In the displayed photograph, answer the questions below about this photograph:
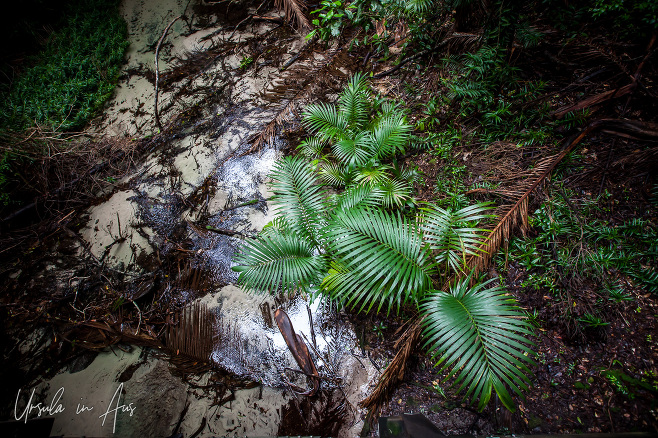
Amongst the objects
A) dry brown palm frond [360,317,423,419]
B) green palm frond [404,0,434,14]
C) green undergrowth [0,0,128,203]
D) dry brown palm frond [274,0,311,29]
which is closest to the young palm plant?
dry brown palm frond [360,317,423,419]

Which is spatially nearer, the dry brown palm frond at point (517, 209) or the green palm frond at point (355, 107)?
the dry brown palm frond at point (517, 209)

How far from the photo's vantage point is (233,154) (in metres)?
3.18

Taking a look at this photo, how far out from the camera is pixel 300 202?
209 centimetres

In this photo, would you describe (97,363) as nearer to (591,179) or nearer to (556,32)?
(591,179)

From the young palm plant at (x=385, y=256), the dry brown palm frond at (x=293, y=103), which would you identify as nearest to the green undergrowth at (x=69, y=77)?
the dry brown palm frond at (x=293, y=103)

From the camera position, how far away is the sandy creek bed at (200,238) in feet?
5.94

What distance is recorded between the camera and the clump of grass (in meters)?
3.76

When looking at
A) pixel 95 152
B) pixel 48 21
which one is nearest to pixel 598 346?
pixel 95 152

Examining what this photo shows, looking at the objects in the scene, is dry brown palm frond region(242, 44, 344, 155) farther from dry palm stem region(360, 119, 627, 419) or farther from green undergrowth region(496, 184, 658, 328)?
green undergrowth region(496, 184, 658, 328)

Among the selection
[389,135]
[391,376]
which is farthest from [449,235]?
[389,135]

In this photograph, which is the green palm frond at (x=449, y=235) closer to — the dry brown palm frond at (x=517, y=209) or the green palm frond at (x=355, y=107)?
the dry brown palm frond at (x=517, y=209)

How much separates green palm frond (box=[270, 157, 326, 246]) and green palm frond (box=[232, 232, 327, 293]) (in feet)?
0.46

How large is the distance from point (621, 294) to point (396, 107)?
228 centimetres

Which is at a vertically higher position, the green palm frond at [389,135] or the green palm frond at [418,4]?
the green palm frond at [418,4]
